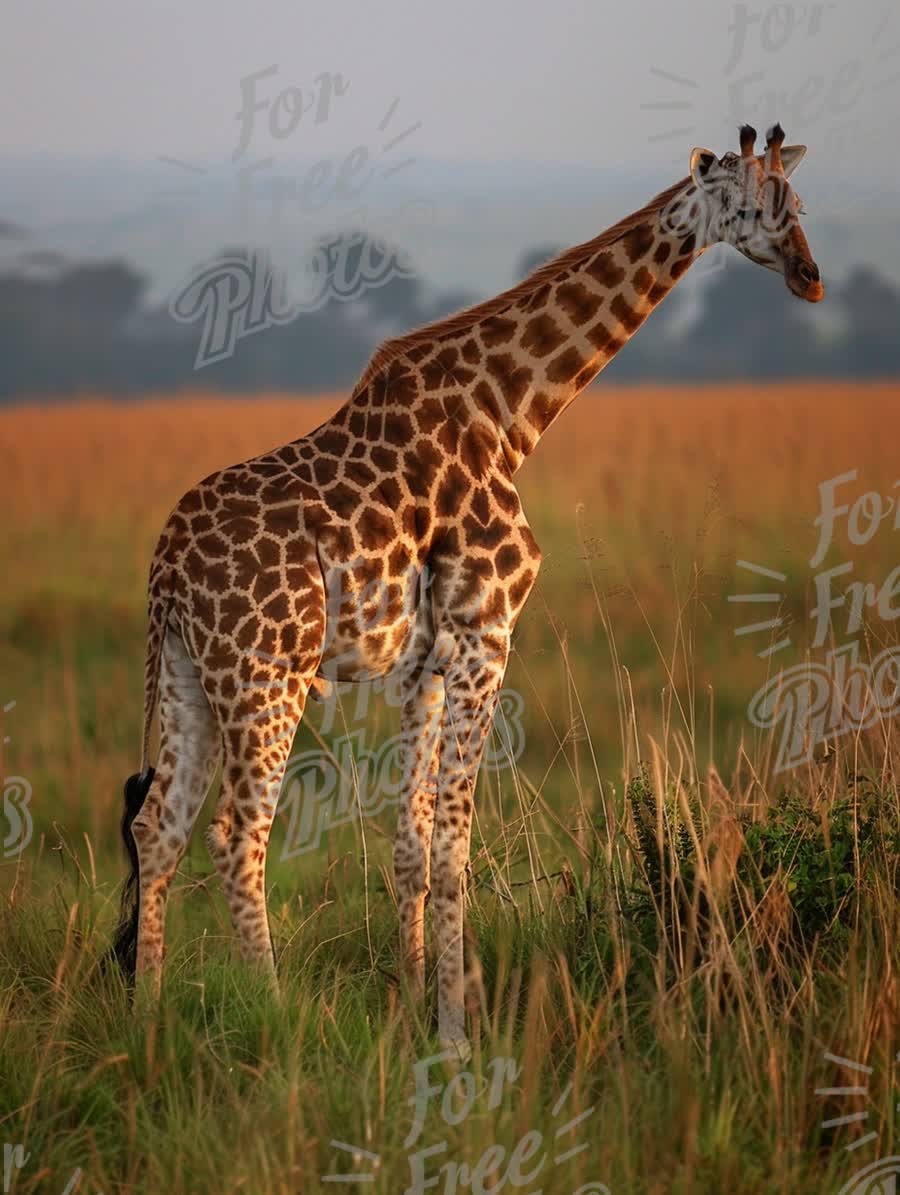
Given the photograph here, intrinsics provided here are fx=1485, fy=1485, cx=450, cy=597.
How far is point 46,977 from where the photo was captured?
5309 mm

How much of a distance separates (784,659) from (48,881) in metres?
6.32

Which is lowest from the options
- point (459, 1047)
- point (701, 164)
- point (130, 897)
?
point (459, 1047)

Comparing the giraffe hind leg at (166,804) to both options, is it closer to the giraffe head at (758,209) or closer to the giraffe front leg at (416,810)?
the giraffe front leg at (416,810)

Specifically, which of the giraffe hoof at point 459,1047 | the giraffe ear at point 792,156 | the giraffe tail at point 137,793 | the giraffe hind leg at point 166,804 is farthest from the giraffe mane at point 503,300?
the giraffe hoof at point 459,1047

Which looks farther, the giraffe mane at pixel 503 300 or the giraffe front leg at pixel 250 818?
the giraffe mane at pixel 503 300

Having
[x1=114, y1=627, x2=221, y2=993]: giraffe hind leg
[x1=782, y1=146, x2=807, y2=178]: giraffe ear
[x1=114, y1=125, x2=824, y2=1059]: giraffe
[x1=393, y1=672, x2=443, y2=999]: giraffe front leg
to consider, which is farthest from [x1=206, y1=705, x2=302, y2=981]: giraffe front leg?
[x1=782, y1=146, x2=807, y2=178]: giraffe ear

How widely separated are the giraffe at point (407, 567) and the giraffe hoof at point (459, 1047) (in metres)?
0.08

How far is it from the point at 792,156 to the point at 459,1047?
3.32 m

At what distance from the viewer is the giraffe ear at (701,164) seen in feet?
16.8

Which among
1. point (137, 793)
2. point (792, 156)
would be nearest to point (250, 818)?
point (137, 793)

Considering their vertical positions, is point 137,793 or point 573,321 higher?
point 573,321

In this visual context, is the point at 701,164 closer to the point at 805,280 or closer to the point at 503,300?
the point at 805,280

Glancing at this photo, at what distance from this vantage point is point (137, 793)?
5188mm

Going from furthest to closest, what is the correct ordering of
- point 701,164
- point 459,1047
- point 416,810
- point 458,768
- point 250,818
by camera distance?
point 416,810 < point 701,164 < point 458,768 < point 250,818 < point 459,1047
